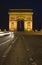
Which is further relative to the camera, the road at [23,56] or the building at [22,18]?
the building at [22,18]

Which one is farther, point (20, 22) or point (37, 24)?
point (37, 24)

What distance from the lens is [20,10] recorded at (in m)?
123

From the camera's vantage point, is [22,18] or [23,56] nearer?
[23,56]

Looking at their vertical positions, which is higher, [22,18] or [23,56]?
[23,56]

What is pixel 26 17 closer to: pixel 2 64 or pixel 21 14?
pixel 21 14

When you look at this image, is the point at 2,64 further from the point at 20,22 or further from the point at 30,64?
the point at 20,22

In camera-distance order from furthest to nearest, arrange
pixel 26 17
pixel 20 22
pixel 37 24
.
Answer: pixel 37 24 < pixel 20 22 < pixel 26 17

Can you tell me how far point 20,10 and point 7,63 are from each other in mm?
112886

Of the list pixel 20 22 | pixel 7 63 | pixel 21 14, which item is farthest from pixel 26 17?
pixel 7 63

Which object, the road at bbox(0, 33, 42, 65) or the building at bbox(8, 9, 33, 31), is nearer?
the road at bbox(0, 33, 42, 65)

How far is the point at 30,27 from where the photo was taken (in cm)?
12112

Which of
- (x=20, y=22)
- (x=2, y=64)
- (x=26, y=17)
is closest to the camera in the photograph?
(x=2, y=64)

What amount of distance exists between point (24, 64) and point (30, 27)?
11094 centimetres

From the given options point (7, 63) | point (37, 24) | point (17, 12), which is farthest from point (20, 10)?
point (7, 63)
